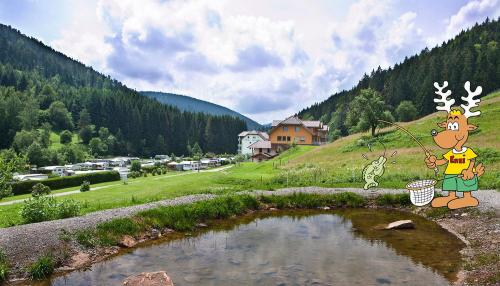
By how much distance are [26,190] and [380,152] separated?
2205 inches

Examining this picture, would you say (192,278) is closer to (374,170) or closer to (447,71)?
(374,170)

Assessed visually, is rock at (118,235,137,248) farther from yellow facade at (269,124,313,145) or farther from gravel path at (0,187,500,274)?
yellow facade at (269,124,313,145)

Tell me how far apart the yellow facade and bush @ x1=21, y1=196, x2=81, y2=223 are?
86.2m

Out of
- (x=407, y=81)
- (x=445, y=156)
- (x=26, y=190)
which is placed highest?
(x=407, y=81)

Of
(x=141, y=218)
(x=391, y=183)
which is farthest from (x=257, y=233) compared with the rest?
(x=391, y=183)

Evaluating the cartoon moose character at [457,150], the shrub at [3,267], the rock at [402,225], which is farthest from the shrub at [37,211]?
the cartoon moose character at [457,150]

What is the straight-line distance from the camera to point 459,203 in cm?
1956

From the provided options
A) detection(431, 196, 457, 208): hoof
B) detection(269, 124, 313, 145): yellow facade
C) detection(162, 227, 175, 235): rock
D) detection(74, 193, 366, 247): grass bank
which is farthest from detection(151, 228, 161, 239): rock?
detection(269, 124, 313, 145): yellow facade

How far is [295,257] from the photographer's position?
62.5 feet

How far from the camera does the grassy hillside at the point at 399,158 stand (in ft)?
133

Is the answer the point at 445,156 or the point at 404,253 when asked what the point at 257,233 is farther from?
the point at 445,156

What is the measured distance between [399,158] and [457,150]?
1315 inches

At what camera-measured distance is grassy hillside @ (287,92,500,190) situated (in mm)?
40466

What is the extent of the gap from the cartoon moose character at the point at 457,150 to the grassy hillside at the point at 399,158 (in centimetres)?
1786
